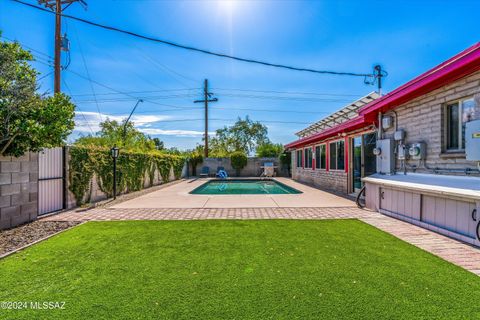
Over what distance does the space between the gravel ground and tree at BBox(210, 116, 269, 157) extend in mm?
33172

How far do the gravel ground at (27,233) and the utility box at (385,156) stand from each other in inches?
293

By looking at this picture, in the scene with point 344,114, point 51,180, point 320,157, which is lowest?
point 51,180

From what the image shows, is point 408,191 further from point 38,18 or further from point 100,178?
point 38,18

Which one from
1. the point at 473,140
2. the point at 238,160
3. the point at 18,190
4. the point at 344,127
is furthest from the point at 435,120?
the point at 238,160

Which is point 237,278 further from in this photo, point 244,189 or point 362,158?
point 244,189

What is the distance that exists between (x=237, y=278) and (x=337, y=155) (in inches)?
381

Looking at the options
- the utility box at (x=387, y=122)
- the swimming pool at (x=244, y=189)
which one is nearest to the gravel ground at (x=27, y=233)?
the swimming pool at (x=244, y=189)

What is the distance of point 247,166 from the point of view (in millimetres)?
23281

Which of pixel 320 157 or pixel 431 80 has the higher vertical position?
pixel 431 80

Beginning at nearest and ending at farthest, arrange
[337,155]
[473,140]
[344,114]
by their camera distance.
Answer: [473,140]
[337,155]
[344,114]

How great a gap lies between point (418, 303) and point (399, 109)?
5.71 metres

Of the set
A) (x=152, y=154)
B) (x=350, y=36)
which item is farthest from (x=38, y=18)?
(x=350, y=36)

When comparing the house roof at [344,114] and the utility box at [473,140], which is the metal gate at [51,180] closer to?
the utility box at [473,140]

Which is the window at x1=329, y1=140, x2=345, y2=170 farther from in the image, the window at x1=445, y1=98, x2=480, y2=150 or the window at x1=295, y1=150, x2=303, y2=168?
the window at x1=295, y1=150, x2=303, y2=168
